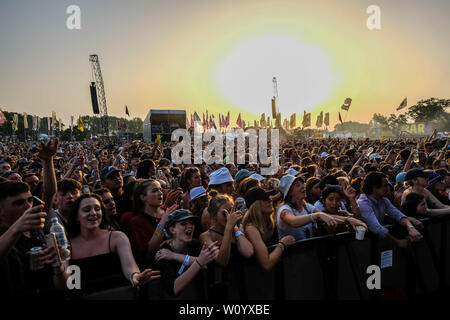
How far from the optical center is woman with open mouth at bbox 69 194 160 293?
260 centimetres

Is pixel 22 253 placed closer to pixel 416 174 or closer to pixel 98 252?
pixel 98 252

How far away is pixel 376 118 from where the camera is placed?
13300cm

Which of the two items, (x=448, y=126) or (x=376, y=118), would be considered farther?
(x=376, y=118)

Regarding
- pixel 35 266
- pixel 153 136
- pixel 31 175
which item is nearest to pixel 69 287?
pixel 35 266

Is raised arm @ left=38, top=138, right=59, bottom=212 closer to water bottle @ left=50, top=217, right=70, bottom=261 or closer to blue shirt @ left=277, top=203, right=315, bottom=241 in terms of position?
water bottle @ left=50, top=217, right=70, bottom=261

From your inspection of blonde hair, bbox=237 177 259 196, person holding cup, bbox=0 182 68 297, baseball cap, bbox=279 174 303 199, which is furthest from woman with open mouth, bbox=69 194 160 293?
blonde hair, bbox=237 177 259 196

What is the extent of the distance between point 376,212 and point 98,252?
355 cm

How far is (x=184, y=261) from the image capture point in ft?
8.99

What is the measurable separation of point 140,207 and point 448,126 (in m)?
104

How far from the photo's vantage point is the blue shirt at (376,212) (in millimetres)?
3789

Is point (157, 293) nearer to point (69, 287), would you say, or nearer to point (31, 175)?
point (69, 287)

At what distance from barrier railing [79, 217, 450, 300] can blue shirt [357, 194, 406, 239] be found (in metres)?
0.14
